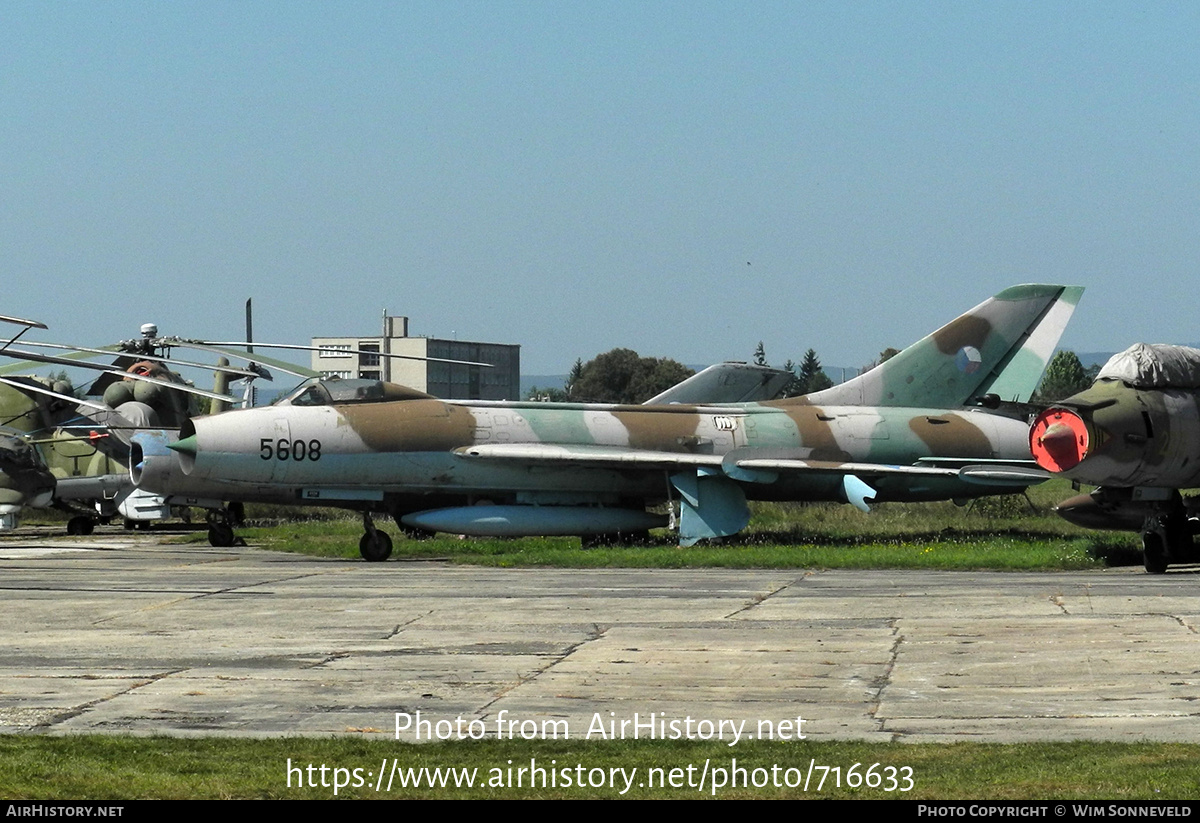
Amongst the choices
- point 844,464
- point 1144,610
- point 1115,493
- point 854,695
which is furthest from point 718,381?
point 854,695

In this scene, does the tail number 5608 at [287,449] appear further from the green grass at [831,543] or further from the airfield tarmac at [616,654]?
the airfield tarmac at [616,654]

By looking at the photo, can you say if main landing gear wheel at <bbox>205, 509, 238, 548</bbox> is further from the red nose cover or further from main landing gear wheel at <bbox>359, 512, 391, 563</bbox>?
the red nose cover

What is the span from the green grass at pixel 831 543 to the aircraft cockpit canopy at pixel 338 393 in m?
2.56

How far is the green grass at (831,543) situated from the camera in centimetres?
2120

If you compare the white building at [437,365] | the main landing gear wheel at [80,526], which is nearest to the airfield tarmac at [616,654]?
the main landing gear wheel at [80,526]

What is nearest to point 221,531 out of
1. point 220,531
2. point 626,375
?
point 220,531

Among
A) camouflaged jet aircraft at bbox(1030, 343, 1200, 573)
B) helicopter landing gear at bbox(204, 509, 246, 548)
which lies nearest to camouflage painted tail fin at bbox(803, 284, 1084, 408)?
camouflaged jet aircraft at bbox(1030, 343, 1200, 573)

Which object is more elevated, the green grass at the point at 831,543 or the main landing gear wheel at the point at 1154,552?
the main landing gear wheel at the point at 1154,552

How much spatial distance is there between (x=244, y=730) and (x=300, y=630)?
15.6 ft

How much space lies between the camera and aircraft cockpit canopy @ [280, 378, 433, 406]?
24.9 metres

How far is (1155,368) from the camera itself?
20391mm

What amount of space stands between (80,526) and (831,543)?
58.8 ft

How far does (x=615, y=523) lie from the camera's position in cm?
2598

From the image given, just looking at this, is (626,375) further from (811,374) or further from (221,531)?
(221,531)
